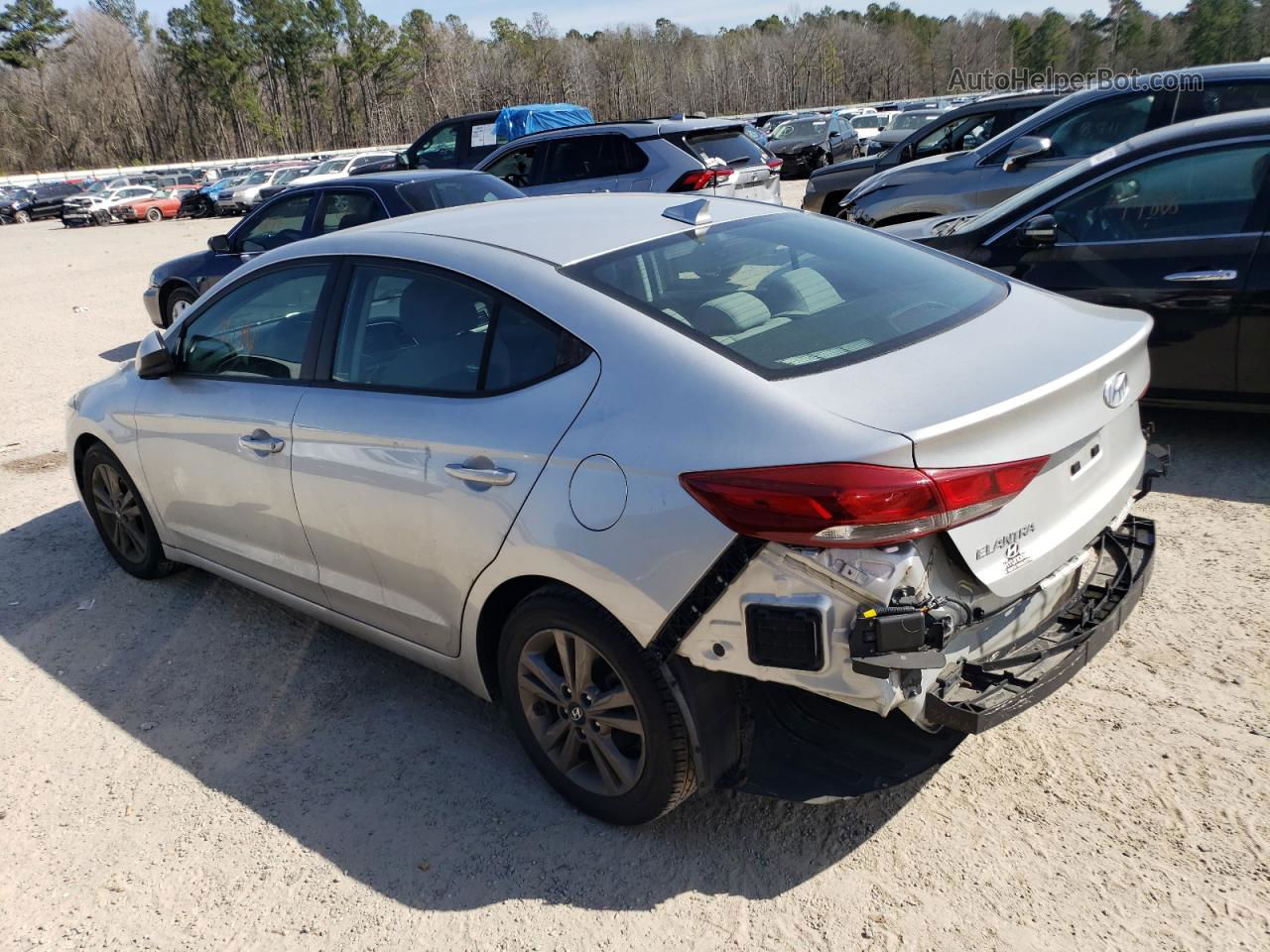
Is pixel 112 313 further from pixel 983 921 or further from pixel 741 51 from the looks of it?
pixel 741 51

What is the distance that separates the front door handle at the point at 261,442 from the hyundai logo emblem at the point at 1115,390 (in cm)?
266

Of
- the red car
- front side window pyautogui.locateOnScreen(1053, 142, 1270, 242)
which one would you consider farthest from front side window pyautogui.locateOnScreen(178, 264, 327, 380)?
the red car

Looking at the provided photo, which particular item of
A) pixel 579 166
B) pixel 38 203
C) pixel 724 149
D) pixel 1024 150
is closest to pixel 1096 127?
pixel 1024 150

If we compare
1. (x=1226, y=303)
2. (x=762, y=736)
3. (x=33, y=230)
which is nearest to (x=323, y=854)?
(x=762, y=736)

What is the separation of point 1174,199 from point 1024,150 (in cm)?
325

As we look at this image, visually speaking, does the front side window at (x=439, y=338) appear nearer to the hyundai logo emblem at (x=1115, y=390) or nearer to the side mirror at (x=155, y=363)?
the side mirror at (x=155, y=363)

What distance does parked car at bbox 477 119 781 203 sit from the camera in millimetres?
11750

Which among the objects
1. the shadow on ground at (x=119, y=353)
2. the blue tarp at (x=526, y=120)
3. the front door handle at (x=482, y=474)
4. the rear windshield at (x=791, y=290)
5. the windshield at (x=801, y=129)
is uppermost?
the blue tarp at (x=526, y=120)

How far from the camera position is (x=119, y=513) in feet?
16.4

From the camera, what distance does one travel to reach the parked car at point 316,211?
876 centimetres

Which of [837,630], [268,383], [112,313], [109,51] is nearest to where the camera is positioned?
[837,630]

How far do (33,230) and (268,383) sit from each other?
1591 inches

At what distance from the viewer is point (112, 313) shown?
13797mm

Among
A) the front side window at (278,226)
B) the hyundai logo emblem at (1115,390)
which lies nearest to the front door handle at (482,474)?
the hyundai logo emblem at (1115,390)
